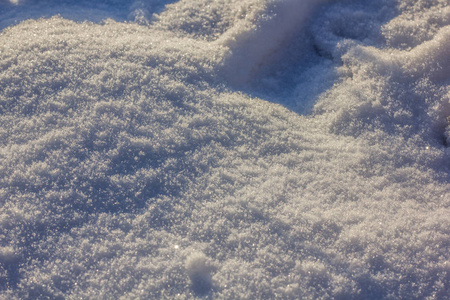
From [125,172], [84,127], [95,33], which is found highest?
[95,33]

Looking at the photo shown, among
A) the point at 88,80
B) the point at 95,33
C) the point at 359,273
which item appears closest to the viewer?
the point at 359,273

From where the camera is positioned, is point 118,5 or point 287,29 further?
point 118,5

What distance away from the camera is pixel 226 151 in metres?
1.60

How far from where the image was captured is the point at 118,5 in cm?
224

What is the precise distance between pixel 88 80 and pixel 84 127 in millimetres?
266

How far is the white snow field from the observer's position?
4.25 ft

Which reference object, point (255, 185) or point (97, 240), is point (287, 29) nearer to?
point (255, 185)

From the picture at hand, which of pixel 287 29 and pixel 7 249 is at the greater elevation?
pixel 287 29

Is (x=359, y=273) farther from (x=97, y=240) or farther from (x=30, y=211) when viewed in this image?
(x=30, y=211)

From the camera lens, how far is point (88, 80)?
5.60 feet

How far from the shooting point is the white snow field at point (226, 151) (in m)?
1.30

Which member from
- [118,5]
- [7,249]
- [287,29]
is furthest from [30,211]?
[287,29]

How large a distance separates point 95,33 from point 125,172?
89 cm

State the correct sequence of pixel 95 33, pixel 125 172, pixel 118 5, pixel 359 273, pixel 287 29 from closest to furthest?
Result: 1. pixel 359 273
2. pixel 125 172
3. pixel 95 33
4. pixel 287 29
5. pixel 118 5
